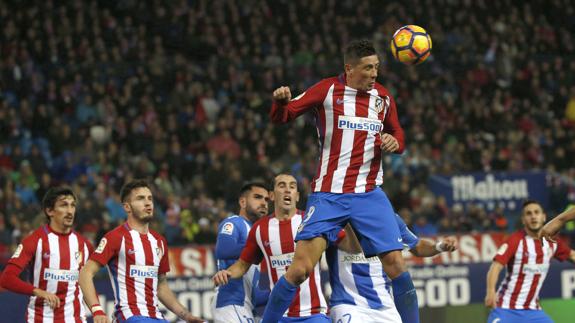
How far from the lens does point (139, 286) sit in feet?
26.0

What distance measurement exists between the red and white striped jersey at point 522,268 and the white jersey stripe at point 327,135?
12.1 ft

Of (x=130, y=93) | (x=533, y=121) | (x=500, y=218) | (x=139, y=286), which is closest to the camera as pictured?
(x=139, y=286)

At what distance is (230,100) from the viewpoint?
2039cm

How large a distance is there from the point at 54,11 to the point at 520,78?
34.5 feet

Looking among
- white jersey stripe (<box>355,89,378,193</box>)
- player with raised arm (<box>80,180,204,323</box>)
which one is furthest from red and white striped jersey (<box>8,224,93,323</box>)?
white jersey stripe (<box>355,89,378,193</box>)

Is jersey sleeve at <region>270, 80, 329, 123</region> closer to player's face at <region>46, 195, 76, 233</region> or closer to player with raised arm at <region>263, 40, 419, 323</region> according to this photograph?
player with raised arm at <region>263, 40, 419, 323</region>

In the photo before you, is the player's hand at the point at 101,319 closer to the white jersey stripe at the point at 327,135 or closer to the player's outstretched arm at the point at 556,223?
the white jersey stripe at the point at 327,135

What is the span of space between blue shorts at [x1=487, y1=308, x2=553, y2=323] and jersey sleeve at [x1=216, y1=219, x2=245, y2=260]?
3155 millimetres

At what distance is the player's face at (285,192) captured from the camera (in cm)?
820

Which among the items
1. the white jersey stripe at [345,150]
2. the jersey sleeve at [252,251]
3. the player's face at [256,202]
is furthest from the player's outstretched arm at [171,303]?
the white jersey stripe at [345,150]

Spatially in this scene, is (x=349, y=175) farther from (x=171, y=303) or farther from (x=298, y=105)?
(x=171, y=303)

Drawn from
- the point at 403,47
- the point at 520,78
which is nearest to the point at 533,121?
the point at 520,78

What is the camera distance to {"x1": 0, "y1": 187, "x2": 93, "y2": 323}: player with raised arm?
849 cm

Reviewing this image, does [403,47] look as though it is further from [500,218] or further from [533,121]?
[533,121]
